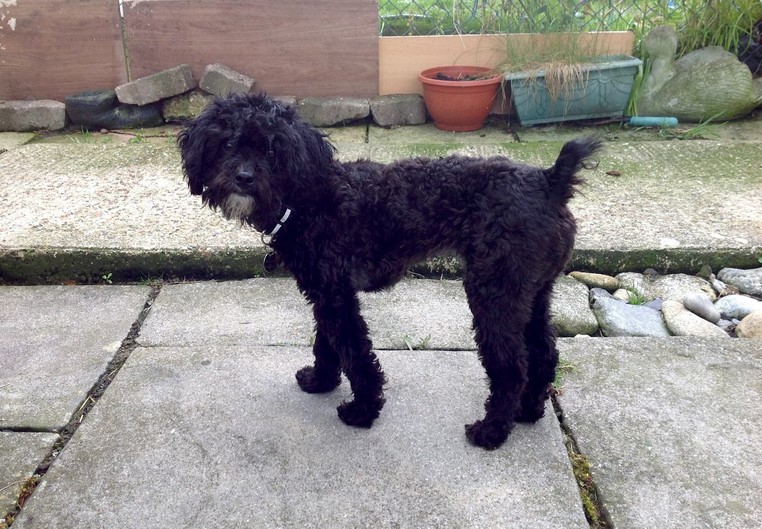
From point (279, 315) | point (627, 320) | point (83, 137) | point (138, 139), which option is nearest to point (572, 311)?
point (627, 320)

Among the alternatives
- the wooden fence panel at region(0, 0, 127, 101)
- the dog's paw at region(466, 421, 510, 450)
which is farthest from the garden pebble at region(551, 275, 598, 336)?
the wooden fence panel at region(0, 0, 127, 101)

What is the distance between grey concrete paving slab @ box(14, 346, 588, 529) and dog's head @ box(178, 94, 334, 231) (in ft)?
2.86

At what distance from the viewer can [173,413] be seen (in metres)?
2.79

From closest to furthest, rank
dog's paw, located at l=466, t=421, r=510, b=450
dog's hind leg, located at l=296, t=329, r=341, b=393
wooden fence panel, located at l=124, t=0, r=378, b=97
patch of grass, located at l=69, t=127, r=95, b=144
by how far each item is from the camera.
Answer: dog's paw, located at l=466, t=421, r=510, b=450, dog's hind leg, located at l=296, t=329, r=341, b=393, patch of grass, located at l=69, t=127, r=95, b=144, wooden fence panel, located at l=124, t=0, r=378, b=97

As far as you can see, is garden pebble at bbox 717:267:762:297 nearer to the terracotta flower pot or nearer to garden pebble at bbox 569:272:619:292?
garden pebble at bbox 569:272:619:292

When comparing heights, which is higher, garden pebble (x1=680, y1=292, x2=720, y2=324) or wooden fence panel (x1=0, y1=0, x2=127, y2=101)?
wooden fence panel (x1=0, y1=0, x2=127, y2=101)

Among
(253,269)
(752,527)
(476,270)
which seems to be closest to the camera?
(752,527)

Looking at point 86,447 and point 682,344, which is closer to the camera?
point 86,447

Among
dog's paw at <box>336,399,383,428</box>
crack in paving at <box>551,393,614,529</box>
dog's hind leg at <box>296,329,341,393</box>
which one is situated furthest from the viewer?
dog's hind leg at <box>296,329,341,393</box>

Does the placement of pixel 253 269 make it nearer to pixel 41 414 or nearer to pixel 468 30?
pixel 41 414

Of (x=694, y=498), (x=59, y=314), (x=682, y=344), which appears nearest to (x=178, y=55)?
(x=59, y=314)

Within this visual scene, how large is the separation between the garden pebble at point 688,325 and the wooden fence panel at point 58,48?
497 cm

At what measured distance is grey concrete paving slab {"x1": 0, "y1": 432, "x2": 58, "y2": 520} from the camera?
2.37m

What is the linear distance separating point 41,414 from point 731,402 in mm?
2928
